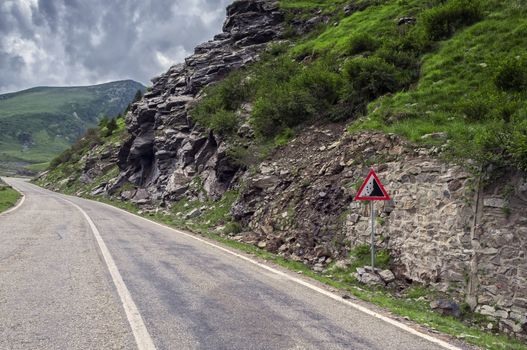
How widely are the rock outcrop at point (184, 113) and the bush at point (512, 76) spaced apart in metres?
17.4

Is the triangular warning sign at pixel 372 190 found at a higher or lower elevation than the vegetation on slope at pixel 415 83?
lower

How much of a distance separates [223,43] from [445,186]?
37653 mm

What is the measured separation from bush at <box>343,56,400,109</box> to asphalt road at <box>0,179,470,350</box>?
10991 mm

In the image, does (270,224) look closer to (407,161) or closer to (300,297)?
(407,161)

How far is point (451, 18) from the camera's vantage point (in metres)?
18.2

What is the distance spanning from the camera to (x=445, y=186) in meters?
8.86

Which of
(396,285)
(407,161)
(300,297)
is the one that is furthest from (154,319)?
(407,161)

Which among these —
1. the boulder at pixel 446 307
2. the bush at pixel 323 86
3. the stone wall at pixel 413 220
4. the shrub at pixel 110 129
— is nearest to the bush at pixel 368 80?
the bush at pixel 323 86

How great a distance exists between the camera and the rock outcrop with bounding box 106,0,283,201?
94.3 feet

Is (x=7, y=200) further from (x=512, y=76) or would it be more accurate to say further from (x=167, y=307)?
(x=512, y=76)

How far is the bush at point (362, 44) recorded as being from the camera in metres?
21.8

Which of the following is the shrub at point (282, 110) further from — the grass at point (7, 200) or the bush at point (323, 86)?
the grass at point (7, 200)

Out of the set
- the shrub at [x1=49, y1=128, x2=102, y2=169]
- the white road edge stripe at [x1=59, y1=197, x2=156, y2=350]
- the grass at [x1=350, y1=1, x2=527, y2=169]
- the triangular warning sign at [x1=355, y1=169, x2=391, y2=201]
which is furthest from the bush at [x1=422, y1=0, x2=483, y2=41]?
the shrub at [x1=49, y1=128, x2=102, y2=169]

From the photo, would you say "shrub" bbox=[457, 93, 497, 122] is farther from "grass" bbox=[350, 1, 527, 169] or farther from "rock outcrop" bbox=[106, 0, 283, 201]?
"rock outcrop" bbox=[106, 0, 283, 201]
